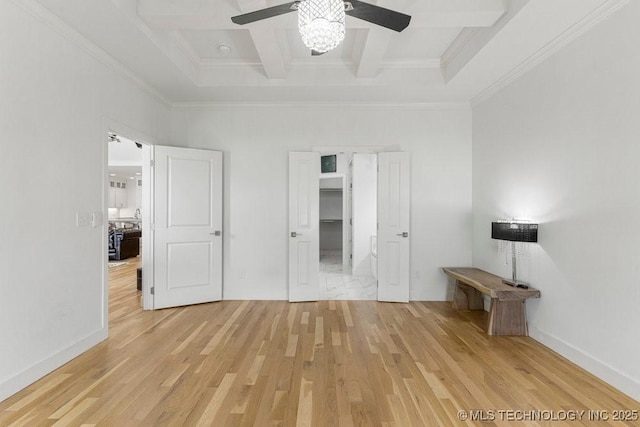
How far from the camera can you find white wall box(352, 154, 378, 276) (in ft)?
21.0

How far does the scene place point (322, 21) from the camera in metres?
1.67

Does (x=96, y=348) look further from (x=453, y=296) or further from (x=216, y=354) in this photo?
(x=453, y=296)

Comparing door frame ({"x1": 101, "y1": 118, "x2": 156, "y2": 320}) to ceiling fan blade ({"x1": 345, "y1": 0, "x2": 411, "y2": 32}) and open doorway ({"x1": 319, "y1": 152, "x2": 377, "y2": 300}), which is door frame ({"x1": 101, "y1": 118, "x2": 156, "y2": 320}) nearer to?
open doorway ({"x1": 319, "y1": 152, "x2": 377, "y2": 300})

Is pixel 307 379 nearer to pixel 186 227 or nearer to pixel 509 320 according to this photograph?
pixel 509 320

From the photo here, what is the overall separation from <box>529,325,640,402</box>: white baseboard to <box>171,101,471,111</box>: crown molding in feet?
9.84

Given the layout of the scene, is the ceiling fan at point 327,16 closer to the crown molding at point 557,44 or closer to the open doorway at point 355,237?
the crown molding at point 557,44

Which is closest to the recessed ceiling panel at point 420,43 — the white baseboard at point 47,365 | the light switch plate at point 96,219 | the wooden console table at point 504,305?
the wooden console table at point 504,305

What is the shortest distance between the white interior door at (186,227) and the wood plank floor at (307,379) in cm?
61

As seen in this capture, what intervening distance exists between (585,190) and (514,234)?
2.30 ft

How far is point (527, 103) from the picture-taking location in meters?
3.29

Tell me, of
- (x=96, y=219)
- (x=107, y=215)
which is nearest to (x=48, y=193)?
(x=96, y=219)

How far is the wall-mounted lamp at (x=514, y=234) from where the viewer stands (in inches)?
120

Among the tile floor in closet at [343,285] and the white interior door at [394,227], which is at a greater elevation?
the white interior door at [394,227]

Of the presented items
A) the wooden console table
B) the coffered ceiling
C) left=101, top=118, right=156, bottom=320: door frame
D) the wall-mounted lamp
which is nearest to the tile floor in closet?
the wooden console table
